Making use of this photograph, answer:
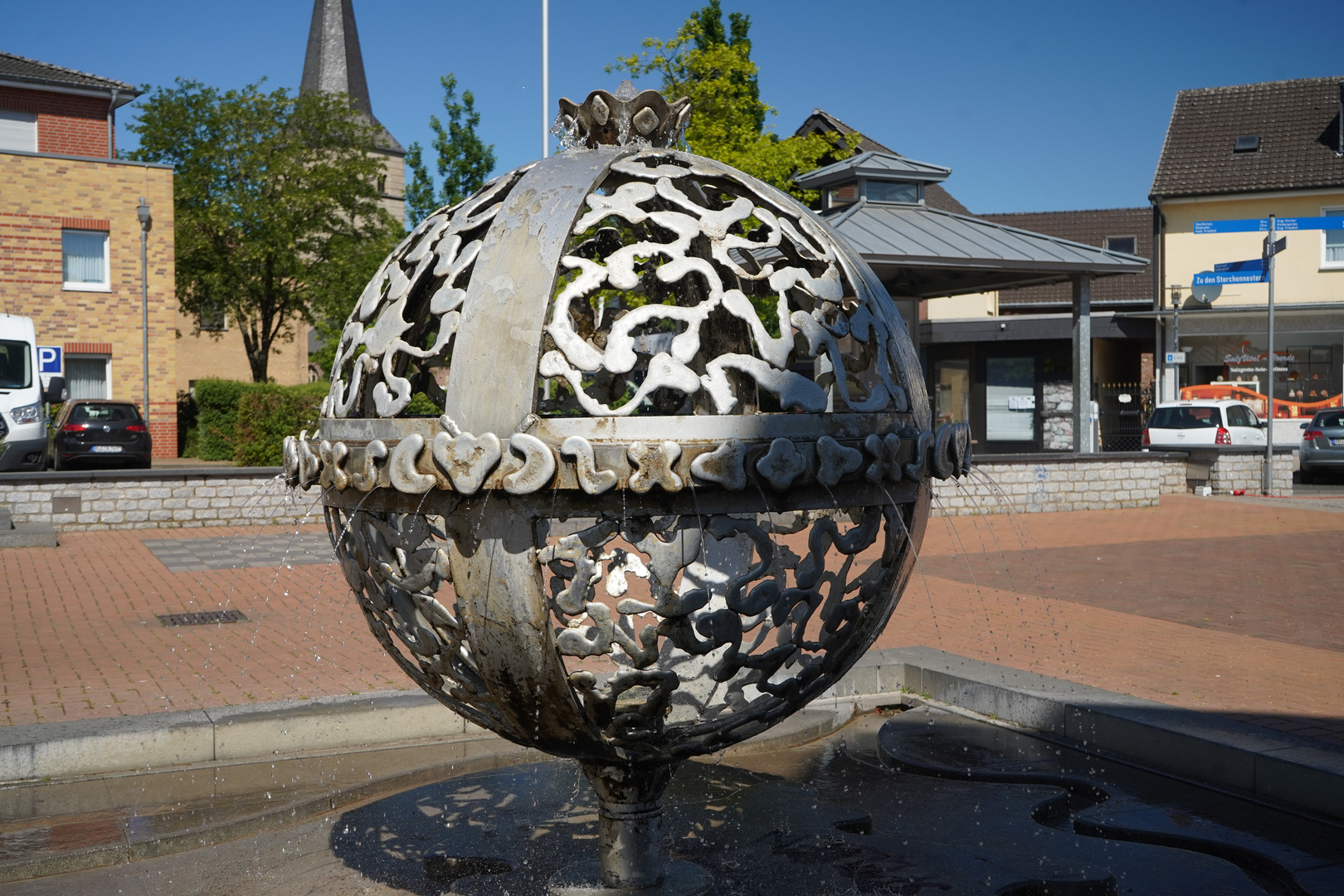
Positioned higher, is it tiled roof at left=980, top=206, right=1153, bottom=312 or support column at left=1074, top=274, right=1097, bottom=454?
tiled roof at left=980, top=206, right=1153, bottom=312

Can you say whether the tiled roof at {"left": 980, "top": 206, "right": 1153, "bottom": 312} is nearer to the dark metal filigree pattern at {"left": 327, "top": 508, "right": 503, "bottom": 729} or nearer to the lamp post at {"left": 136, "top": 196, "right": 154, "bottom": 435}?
the lamp post at {"left": 136, "top": 196, "right": 154, "bottom": 435}

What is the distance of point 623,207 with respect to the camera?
10.7ft

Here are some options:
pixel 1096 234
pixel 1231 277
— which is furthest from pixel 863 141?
pixel 1231 277

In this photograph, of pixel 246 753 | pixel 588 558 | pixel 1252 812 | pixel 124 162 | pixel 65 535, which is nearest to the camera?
→ pixel 588 558

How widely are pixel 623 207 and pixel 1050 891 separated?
2740 millimetres

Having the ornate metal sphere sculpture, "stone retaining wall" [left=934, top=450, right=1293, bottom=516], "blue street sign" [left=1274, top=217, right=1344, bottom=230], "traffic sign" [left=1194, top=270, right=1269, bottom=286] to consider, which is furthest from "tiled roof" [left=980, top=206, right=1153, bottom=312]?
the ornate metal sphere sculpture

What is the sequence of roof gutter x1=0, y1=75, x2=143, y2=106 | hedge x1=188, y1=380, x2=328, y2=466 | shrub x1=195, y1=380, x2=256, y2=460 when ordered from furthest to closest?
roof gutter x1=0, y1=75, x2=143, y2=106 < shrub x1=195, y1=380, x2=256, y2=460 < hedge x1=188, y1=380, x2=328, y2=466

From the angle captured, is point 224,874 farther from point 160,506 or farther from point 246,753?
point 160,506

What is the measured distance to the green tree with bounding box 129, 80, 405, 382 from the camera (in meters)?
39.2

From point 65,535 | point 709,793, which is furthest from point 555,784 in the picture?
point 65,535

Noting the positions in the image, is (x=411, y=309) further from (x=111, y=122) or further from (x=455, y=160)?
(x=111, y=122)

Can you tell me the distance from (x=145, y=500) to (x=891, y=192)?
44.8 feet

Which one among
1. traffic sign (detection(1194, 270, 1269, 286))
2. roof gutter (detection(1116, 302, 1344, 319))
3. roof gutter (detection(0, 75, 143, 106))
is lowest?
roof gutter (detection(1116, 302, 1344, 319))

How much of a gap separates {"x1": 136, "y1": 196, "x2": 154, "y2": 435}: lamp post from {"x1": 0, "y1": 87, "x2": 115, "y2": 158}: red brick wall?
235 inches
